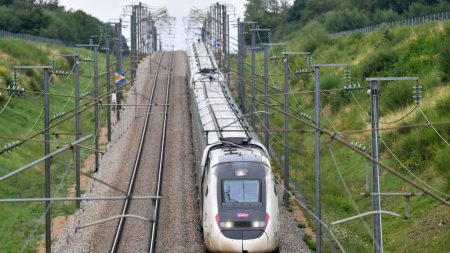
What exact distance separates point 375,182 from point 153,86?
49.1m

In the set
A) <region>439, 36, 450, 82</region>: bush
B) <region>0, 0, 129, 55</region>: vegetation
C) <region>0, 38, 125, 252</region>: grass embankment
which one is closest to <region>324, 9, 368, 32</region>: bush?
<region>0, 0, 129, 55</region>: vegetation

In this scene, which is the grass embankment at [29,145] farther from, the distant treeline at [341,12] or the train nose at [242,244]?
the distant treeline at [341,12]

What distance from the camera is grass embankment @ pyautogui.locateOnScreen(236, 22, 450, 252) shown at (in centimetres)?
2933

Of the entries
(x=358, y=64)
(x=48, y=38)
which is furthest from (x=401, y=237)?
(x=48, y=38)

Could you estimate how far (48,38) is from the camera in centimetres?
10688

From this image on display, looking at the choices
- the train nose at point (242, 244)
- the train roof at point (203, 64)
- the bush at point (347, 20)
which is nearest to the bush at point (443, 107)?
the train roof at point (203, 64)

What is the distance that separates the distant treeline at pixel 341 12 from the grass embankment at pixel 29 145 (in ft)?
110

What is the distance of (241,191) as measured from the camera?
24500 mm

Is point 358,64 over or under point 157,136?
over

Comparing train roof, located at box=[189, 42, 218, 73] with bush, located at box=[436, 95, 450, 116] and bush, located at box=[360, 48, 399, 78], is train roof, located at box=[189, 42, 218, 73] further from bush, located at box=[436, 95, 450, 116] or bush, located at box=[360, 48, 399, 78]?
bush, located at box=[436, 95, 450, 116]

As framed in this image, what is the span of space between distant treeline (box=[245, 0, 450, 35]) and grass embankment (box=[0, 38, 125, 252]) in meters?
33.5

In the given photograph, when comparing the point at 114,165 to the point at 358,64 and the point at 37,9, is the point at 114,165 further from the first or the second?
the point at 37,9

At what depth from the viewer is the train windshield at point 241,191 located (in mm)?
24344

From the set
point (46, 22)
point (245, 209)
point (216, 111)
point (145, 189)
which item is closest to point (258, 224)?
point (245, 209)
